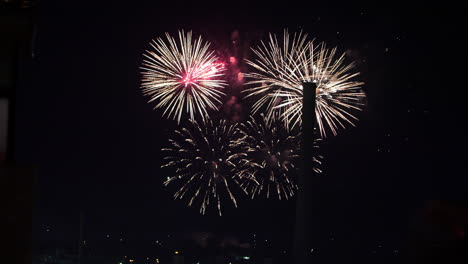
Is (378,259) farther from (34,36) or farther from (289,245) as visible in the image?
(34,36)

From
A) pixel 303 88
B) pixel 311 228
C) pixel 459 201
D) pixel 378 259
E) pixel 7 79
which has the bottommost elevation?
pixel 378 259

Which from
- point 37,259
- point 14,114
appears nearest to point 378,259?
point 37,259

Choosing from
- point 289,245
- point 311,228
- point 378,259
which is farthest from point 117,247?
point 311,228

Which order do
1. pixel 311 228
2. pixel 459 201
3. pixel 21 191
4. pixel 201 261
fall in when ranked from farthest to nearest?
pixel 201 261 → pixel 311 228 → pixel 459 201 → pixel 21 191

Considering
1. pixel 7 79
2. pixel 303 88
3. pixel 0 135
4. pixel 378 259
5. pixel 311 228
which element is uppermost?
pixel 303 88

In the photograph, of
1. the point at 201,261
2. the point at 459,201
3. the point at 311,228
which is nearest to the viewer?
the point at 459,201

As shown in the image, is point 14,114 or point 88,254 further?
point 88,254

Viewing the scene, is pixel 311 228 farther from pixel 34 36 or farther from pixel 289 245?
pixel 289 245

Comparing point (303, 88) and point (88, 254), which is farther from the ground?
point (303, 88)

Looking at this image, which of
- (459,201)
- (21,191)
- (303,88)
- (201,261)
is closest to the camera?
(21,191)
